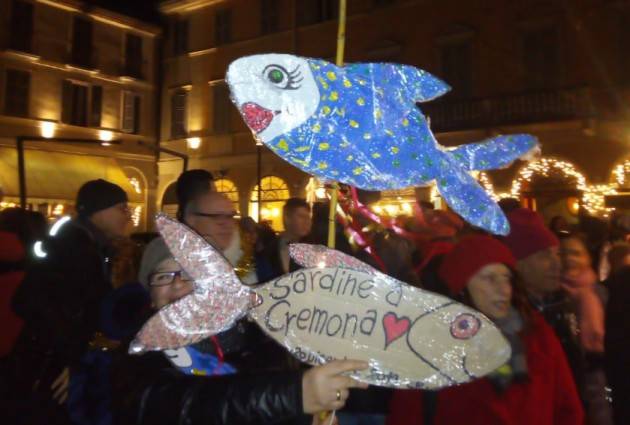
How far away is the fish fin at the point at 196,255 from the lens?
1.68m

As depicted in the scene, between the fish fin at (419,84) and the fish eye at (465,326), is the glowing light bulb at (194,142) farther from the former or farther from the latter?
the fish eye at (465,326)

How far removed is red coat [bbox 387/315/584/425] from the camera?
214 centimetres

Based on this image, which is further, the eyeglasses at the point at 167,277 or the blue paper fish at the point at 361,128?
the eyeglasses at the point at 167,277

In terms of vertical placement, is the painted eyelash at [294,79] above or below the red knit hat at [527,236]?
above

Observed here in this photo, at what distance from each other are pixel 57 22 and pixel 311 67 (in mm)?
21005

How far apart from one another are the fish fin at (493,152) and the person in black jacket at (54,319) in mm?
1774

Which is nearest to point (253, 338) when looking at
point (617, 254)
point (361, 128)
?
point (361, 128)

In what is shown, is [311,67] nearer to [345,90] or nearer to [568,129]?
[345,90]

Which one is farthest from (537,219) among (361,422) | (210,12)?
(210,12)

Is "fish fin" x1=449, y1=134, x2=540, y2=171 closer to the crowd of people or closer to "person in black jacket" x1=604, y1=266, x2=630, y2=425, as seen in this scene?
the crowd of people

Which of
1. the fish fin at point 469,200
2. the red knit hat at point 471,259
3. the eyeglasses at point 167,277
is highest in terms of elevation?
the fish fin at point 469,200

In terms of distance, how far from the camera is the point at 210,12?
66.4 ft

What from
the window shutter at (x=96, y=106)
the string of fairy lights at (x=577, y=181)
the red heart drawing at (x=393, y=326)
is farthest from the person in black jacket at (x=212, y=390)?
the window shutter at (x=96, y=106)

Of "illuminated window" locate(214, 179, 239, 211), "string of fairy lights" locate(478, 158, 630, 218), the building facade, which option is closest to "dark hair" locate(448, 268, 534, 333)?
"string of fairy lights" locate(478, 158, 630, 218)
